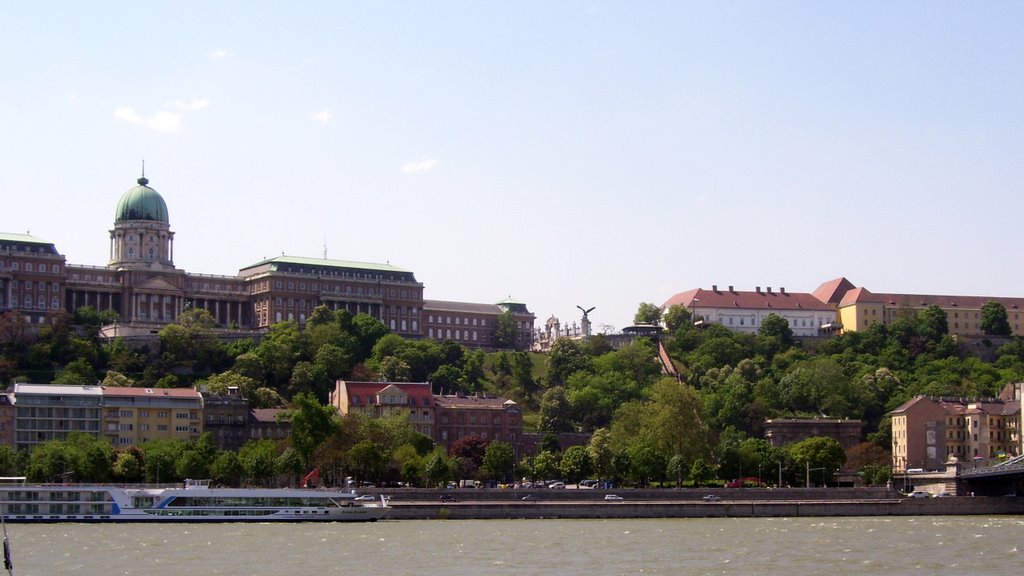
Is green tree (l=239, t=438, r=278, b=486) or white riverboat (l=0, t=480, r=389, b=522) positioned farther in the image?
green tree (l=239, t=438, r=278, b=486)

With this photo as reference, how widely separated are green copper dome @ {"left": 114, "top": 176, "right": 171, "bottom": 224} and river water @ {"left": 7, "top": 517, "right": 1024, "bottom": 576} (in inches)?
3343

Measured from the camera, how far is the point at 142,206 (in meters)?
177

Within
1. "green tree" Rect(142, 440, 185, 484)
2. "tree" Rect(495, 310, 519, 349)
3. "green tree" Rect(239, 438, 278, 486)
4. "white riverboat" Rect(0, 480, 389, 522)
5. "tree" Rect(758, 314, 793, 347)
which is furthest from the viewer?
"tree" Rect(495, 310, 519, 349)

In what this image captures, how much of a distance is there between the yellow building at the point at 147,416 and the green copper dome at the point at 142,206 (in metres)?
47.7

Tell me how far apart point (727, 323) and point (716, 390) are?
104 ft

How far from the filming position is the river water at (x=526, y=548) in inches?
2596

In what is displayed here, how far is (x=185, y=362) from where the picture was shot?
5940 inches

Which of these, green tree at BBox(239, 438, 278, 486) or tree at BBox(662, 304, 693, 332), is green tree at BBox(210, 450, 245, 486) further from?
tree at BBox(662, 304, 693, 332)

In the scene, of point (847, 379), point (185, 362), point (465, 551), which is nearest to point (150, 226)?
point (185, 362)

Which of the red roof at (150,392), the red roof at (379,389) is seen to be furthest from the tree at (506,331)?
the red roof at (150,392)

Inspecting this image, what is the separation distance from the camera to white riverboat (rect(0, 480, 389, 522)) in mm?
95875

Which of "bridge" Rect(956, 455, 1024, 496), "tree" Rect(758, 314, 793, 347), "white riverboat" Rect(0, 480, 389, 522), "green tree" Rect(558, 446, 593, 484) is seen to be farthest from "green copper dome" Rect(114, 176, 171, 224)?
"bridge" Rect(956, 455, 1024, 496)

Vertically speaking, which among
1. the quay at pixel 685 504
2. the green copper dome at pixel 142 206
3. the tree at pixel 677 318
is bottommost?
the quay at pixel 685 504

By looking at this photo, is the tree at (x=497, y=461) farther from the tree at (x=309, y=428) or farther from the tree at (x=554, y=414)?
the tree at (x=554, y=414)
